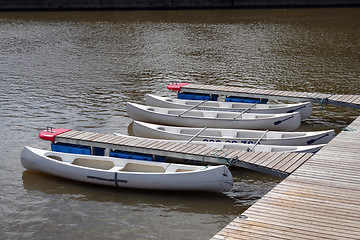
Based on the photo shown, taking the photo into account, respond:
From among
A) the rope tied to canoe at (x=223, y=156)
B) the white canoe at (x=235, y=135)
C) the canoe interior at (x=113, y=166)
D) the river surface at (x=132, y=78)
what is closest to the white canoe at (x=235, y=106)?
the river surface at (x=132, y=78)

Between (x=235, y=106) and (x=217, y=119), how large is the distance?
2213 millimetres

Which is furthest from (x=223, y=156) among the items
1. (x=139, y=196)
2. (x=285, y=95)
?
(x=285, y=95)

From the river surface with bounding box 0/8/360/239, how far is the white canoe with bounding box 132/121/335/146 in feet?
5.30

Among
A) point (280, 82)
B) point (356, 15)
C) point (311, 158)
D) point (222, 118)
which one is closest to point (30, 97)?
point (222, 118)

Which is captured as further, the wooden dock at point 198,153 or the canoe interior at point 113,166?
the canoe interior at point 113,166

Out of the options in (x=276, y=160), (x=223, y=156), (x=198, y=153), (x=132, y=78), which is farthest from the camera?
(x=132, y=78)

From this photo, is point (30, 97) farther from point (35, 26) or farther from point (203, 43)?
point (35, 26)

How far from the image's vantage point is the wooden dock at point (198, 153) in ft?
50.2

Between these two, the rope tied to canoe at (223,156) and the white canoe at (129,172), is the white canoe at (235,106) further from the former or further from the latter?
the white canoe at (129,172)

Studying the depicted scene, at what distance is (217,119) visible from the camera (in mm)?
20859

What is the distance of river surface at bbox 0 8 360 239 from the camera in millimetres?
14948

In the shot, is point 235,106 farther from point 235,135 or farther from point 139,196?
point 139,196

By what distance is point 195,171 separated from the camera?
50.3ft

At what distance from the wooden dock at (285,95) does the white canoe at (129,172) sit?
27.7ft
